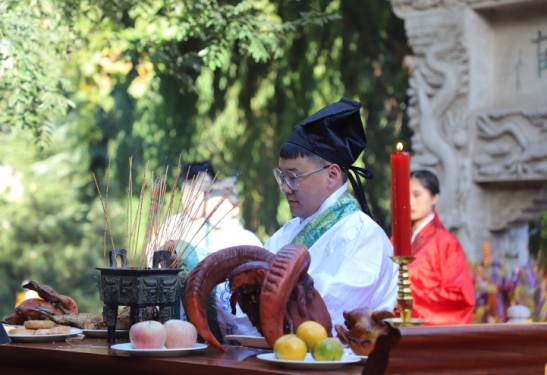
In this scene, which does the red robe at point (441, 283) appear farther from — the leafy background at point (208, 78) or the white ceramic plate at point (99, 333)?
the white ceramic plate at point (99, 333)

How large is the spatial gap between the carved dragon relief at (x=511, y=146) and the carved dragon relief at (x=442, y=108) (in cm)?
16

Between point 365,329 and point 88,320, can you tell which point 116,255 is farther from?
point 365,329

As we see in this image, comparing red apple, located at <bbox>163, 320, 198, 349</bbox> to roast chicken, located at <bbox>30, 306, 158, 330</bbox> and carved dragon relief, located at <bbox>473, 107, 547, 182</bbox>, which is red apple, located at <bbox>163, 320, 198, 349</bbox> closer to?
roast chicken, located at <bbox>30, 306, 158, 330</bbox>

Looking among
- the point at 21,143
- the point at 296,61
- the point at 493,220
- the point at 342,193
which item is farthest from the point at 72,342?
the point at 21,143

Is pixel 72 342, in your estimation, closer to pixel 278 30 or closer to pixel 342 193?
pixel 342 193

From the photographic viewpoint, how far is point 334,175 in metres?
2.29

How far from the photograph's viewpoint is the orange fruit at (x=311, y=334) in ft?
4.38

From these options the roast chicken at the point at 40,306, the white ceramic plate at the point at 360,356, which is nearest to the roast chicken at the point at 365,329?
the white ceramic plate at the point at 360,356

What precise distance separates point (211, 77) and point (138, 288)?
4.43 meters

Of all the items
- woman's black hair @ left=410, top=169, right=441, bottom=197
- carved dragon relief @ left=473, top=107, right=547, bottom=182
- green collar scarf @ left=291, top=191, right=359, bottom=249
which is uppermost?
carved dragon relief @ left=473, top=107, right=547, bottom=182

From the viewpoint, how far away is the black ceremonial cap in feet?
7.04

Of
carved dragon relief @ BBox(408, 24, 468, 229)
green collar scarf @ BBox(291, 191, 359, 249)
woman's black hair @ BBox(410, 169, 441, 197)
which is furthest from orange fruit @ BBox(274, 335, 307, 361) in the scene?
carved dragon relief @ BBox(408, 24, 468, 229)

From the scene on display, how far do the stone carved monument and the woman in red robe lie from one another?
3.13 ft

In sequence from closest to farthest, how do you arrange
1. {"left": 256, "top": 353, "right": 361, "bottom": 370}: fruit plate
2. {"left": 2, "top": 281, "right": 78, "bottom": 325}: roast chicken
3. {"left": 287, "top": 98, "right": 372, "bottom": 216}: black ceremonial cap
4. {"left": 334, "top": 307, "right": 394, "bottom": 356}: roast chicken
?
1. {"left": 256, "top": 353, "right": 361, "bottom": 370}: fruit plate
2. {"left": 334, "top": 307, "right": 394, "bottom": 356}: roast chicken
3. {"left": 2, "top": 281, "right": 78, "bottom": 325}: roast chicken
4. {"left": 287, "top": 98, "right": 372, "bottom": 216}: black ceremonial cap
